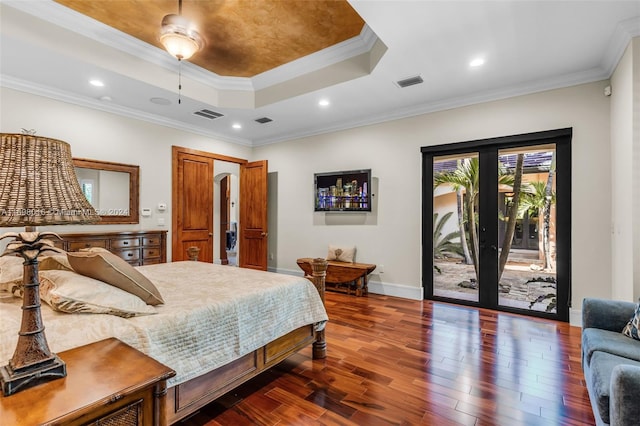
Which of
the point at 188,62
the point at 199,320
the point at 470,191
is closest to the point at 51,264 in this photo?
the point at 199,320

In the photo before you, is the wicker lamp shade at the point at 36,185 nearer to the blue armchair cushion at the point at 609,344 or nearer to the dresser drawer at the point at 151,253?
the blue armchair cushion at the point at 609,344

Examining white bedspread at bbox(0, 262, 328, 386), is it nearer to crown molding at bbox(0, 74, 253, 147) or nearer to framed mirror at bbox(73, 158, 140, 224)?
framed mirror at bbox(73, 158, 140, 224)

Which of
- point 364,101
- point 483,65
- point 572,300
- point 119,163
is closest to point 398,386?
point 572,300

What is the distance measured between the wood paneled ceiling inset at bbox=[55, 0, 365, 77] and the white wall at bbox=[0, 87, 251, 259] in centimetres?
153

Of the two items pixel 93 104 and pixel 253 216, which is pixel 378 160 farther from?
pixel 93 104

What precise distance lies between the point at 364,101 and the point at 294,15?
168cm

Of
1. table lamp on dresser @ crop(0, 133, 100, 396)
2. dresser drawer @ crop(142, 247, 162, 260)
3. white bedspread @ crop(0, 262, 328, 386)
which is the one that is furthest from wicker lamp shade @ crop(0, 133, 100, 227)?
dresser drawer @ crop(142, 247, 162, 260)

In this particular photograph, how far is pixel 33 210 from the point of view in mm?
914

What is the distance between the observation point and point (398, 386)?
235 centimetres

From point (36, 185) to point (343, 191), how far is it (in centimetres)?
473

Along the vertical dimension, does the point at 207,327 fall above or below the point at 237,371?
above

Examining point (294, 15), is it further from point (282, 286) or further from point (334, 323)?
point (334, 323)

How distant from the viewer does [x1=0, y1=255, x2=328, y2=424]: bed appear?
151cm

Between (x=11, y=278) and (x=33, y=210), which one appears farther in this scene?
(x=11, y=278)
